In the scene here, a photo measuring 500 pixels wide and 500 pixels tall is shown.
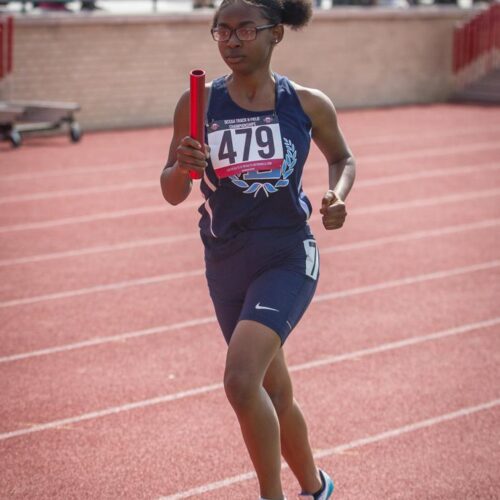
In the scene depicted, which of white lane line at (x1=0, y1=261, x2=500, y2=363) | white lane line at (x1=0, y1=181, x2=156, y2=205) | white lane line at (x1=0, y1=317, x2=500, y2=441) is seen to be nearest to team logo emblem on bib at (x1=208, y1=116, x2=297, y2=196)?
white lane line at (x1=0, y1=317, x2=500, y2=441)

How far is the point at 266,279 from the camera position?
3.84m

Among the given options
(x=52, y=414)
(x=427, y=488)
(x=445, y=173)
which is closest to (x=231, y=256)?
(x=427, y=488)

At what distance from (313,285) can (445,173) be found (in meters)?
10.6

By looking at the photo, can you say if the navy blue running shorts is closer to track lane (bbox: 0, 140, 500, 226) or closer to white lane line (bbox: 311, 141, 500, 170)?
track lane (bbox: 0, 140, 500, 226)

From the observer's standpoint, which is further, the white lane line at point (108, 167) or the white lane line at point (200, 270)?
the white lane line at point (108, 167)

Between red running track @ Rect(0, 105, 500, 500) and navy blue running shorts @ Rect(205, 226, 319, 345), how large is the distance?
3.44 ft

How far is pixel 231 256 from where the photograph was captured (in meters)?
3.90

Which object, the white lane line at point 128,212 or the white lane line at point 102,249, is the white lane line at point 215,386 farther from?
the white lane line at point 128,212

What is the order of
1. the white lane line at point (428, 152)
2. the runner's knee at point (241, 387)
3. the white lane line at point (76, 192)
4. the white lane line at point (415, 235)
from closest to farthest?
the runner's knee at point (241, 387) < the white lane line at point (415, 235) < the white lane line at point (76, 192) < the white lane line at point (428, 152)

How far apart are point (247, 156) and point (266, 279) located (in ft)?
1.49

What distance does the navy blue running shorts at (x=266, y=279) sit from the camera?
12.3 ft

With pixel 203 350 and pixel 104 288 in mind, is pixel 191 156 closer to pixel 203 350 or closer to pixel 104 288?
pixel 203 350

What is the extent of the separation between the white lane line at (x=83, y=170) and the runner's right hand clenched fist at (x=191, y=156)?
382 inches

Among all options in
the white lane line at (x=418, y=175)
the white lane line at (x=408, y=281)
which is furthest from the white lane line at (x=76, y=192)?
the white lane line at (x=408, y=281)
